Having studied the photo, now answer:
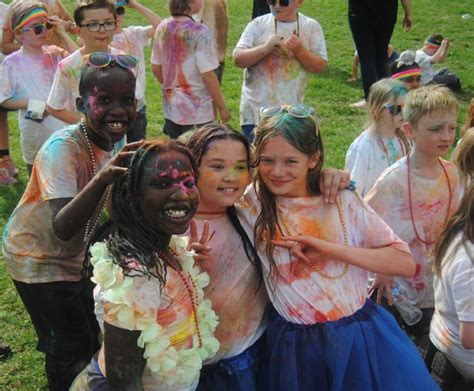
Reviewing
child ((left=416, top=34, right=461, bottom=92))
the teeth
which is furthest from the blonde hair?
child ((left=416, top=34, right=461, bottom=92))

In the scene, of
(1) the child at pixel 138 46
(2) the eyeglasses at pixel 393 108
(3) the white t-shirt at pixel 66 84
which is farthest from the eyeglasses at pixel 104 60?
(1) the child at pixel 138 46

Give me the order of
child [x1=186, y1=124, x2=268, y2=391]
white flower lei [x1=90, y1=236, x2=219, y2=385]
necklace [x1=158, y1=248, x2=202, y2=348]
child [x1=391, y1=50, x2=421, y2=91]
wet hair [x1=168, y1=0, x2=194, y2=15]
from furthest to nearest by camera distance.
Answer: child [x1=391, y1=50, x2=421, y2=91], wet hair [x1=168, y1=0, x2=194, y2=15], child [x1=186, y1=124, x2=268, y2=391], necklace [x1=158, y1=248, x2=202, y2=348], white flower lei [x1=90, y1=236, x2=219, y2=385]

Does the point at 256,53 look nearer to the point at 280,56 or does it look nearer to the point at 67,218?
the point at 280,56

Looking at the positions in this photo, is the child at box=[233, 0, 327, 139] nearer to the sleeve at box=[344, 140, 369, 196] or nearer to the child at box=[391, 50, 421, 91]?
the child at box=[391, 50, 421, 91]

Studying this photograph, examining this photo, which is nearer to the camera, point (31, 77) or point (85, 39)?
point (85, 39)

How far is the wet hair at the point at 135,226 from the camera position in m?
2.04

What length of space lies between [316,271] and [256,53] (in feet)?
8.62

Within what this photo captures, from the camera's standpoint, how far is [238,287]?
258 cm

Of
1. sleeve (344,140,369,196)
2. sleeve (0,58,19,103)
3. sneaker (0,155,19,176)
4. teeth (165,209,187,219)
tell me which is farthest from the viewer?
sneaker (0,155,19,176)

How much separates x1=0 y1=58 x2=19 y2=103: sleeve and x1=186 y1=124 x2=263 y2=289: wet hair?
3172 mm

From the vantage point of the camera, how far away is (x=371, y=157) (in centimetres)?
409

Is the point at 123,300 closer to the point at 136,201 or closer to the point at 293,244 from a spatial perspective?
the point at 136,201

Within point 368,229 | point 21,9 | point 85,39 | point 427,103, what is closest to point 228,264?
point 368,229

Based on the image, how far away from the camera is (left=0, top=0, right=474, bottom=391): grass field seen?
3957mm
